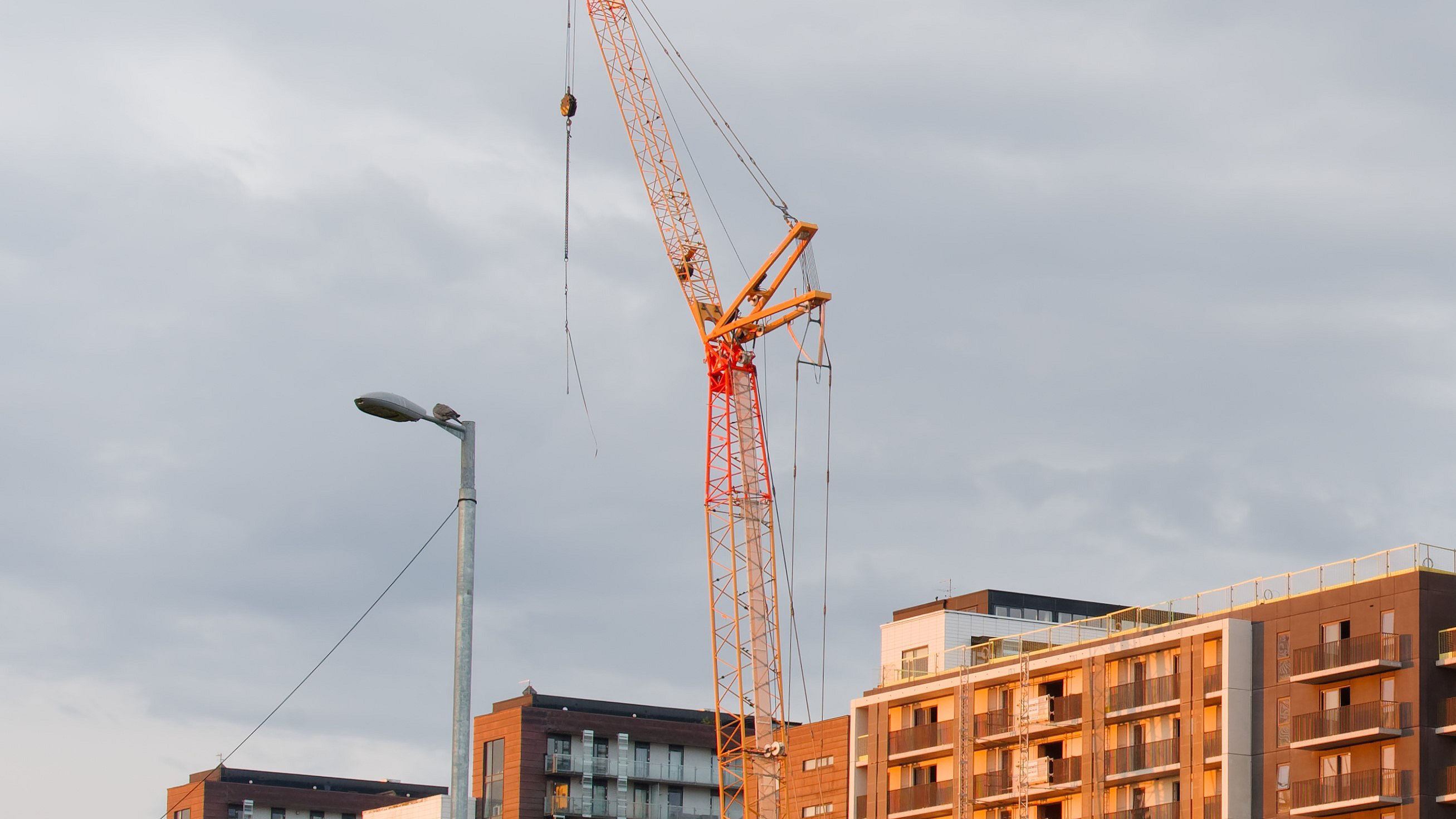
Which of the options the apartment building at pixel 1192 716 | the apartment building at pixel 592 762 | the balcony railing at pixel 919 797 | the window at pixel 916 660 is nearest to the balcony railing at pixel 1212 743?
the apartment building at pixel 1192 716

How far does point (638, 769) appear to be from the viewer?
611 feet

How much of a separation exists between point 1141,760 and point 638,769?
74094 millimetres

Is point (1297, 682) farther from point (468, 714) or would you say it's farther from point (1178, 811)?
point (468, 714)

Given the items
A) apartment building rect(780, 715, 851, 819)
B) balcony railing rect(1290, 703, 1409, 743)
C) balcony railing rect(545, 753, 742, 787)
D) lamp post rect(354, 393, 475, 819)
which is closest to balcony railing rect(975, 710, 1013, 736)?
apartment building rect(780, 715, 851, 819)

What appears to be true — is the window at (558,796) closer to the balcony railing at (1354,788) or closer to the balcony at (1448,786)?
the balcony railing at (1354,788)

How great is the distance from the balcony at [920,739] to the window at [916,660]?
5.09 m

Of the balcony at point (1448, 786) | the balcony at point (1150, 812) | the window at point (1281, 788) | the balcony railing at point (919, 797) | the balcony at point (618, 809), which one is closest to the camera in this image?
the balcony at point (1448, 786)

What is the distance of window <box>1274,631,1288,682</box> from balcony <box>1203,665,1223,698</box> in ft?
10.3

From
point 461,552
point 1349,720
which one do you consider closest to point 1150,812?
point 1349,720

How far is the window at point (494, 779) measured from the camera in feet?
586

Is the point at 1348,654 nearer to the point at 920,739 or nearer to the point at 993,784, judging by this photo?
the point at 993,784

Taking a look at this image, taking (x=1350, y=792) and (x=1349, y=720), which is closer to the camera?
(x=1350, y=792)

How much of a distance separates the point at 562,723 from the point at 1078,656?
67.0m

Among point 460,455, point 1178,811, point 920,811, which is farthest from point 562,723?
point 460,455
